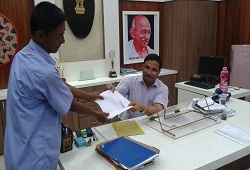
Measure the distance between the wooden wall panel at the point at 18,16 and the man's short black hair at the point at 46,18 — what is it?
7.35 ft

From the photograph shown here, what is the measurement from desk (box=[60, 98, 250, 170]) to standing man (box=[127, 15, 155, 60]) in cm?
252

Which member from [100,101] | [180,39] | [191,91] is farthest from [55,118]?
[180,39]

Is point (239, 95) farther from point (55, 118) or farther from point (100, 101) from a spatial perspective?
point (55, 118)

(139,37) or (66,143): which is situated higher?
(139,37)

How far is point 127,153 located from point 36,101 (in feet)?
1.72

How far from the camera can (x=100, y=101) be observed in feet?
5.51

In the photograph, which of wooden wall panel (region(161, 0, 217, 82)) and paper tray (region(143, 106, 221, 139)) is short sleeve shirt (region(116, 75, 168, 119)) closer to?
paper tray (region(143, 106, 221, 139))

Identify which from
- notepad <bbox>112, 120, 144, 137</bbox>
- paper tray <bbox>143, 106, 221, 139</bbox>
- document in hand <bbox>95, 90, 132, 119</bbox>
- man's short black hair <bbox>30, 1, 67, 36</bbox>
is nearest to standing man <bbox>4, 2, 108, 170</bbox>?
man's short black hair <bbox>30, 1, 67, 36</bbox>

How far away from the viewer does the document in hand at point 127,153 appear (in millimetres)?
1128

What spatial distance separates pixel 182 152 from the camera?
131cm

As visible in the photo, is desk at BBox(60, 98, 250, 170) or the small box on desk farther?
the small box on desk

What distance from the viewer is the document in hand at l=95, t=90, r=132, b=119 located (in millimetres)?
1523

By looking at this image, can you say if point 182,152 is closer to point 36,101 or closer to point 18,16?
point 36,101

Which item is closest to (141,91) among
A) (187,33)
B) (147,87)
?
(147,87)
